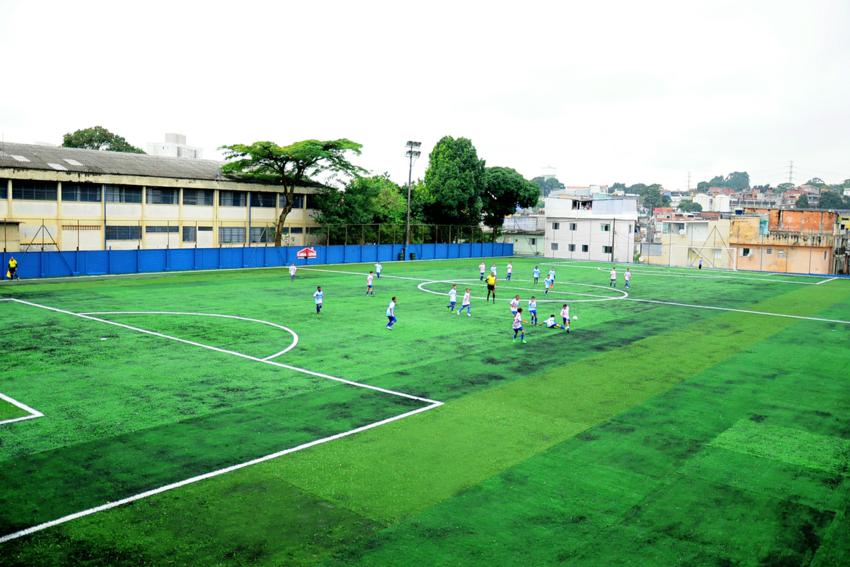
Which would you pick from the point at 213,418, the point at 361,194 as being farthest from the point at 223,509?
the point at 361,194

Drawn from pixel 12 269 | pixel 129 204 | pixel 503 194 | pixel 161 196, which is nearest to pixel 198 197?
pixel 161 196

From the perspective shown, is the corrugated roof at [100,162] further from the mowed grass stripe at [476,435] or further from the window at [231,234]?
the mowed grass stripe at [476,435]

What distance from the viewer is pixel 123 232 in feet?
206

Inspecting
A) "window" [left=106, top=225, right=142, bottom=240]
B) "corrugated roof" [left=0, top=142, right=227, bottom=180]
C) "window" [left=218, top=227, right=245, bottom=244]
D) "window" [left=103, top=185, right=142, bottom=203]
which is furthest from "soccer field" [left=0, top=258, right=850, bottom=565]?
"window" [left=218, top=227, right=245, bottom=244]

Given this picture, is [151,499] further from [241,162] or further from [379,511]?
[241,162]

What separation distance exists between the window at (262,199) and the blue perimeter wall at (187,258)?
8082mm

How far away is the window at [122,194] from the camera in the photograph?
201 feet

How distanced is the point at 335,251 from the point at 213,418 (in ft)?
182

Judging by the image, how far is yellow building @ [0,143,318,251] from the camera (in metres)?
56.0

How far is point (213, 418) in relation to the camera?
17672mm

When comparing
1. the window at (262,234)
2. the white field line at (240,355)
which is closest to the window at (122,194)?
the window at (262,234)

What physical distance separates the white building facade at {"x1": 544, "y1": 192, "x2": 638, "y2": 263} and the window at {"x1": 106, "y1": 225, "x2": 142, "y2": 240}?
2198 inches

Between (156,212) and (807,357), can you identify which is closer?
(807,357)

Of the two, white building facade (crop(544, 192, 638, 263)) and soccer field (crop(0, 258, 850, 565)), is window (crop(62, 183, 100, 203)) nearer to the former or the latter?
soccer field (crop(0, 258, 850, 565))
